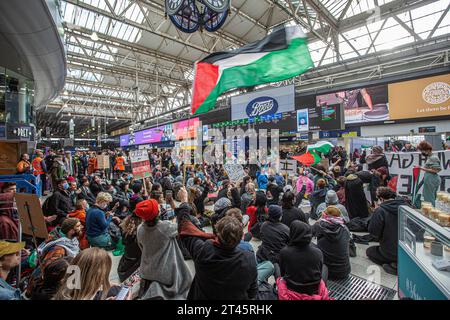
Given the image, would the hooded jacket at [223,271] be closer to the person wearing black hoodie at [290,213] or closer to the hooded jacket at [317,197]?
the person wearing black hoodie at [290,213]

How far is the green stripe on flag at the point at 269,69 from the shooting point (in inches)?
141

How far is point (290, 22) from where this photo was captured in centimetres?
1167

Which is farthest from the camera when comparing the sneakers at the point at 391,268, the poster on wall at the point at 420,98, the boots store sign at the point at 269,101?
the poster on wall at the point at 420,98

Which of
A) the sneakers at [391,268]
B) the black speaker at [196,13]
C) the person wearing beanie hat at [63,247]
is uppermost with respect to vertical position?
the black speaker at [196,13]

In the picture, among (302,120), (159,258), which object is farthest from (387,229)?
(302,120)

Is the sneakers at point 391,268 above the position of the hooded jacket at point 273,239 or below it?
below

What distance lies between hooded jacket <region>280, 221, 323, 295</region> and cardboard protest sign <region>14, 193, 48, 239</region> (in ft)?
8.39

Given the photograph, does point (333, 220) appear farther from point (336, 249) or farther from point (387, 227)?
point (387, 227)

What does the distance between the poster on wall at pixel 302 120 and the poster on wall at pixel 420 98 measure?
3.51 meters

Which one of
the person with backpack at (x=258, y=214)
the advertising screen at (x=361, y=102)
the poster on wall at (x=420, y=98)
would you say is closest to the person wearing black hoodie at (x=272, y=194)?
the person with backpack at (x=258, y=214)

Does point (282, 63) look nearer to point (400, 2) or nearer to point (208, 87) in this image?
point (208, 87)

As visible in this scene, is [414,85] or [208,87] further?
[414,85]
